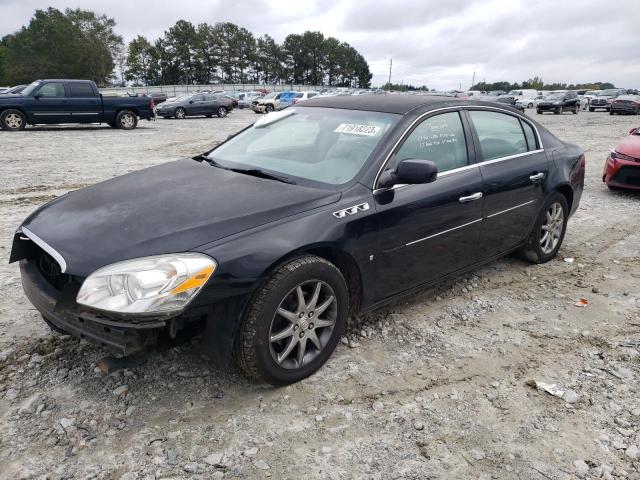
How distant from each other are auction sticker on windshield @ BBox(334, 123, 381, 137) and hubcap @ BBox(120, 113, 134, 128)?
1688 centimetres

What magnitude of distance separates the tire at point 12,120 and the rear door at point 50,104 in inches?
15.4

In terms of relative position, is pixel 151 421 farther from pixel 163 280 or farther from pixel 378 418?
pixel 378 418

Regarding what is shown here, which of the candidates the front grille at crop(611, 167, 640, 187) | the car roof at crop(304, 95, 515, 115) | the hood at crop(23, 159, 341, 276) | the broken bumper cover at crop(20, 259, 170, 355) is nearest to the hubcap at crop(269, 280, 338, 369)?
the hood at crop(23, 159, 341, 276)

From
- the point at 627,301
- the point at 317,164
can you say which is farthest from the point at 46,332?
the point at 627,301

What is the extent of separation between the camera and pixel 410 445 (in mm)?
2424

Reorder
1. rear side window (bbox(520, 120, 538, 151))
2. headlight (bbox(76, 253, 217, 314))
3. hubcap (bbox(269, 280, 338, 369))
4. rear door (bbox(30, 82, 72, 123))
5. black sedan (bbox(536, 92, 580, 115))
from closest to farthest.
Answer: headlight (bbox(76, 253, 217, 314)), hubcap (bbox(269, 280, 338, 369)), rear side window (bbox(520, 120, 538, 151)), rear door (bbox(30, 82, 72, 123)), black sedan (bbox(536, 92, 580, 115))

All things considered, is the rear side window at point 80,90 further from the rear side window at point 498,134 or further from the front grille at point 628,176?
the rear side window at point 498,134

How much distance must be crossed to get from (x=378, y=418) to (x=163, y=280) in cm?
132

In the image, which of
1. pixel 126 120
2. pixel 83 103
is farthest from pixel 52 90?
pixel 126 120

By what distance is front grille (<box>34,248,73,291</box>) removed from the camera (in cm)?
257

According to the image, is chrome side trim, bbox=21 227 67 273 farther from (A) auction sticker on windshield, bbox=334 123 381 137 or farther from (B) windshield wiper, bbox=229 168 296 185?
(A) auction sticker on windshield, bbox=334 123 381 137

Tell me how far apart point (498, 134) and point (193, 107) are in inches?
975

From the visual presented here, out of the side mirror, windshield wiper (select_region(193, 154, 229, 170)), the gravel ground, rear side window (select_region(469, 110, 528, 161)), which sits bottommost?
the gravel ground

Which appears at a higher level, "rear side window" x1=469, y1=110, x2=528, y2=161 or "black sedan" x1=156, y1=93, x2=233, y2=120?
"rear side window" x1=469, y1=110, x2=528, y2=161
